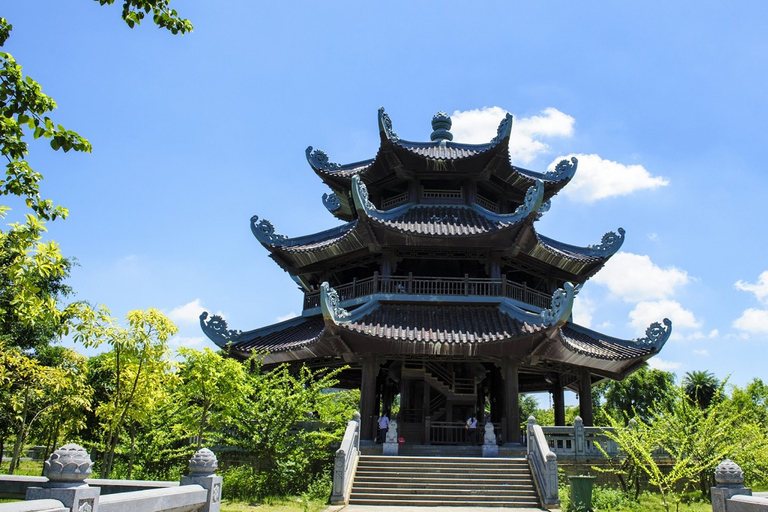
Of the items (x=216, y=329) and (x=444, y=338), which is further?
(x=216, y=329)

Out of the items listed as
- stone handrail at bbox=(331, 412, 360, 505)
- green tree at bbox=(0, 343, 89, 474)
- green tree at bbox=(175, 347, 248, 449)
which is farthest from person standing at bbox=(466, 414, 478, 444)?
A: green tree at bbox=(0, 343, 89, 474)

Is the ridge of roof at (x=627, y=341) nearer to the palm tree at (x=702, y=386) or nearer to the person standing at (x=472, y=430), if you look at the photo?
the person standing at (x=472, y=430)

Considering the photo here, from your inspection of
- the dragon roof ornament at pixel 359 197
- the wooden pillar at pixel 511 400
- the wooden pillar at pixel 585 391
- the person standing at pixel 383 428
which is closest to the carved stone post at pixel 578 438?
the wooden pillar at pixel 511 400

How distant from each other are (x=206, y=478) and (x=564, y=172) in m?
18.9

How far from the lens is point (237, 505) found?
13.4 m

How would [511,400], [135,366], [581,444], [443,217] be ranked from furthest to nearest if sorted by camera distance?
1. [443,217]
2. [511,400]
3. [581,444]
4. [135,366]

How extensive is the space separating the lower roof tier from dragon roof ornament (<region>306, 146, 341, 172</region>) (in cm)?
608

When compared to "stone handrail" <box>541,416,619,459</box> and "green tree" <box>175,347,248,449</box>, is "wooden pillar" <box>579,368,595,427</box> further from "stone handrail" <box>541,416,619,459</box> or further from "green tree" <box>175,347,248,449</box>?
"green tree" <box>175,347,248,449</box>

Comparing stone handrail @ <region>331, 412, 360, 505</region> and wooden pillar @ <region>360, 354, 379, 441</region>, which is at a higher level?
wooden pillar @ <region>360, 354, 379, 441</region>

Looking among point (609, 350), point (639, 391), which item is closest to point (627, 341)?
point (609, 350)

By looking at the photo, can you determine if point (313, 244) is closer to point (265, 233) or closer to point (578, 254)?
point (265, 233)

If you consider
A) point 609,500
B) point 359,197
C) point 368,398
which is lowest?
point 609,500

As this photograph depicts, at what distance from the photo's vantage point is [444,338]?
1709cm

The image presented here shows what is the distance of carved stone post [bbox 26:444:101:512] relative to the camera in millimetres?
5465
